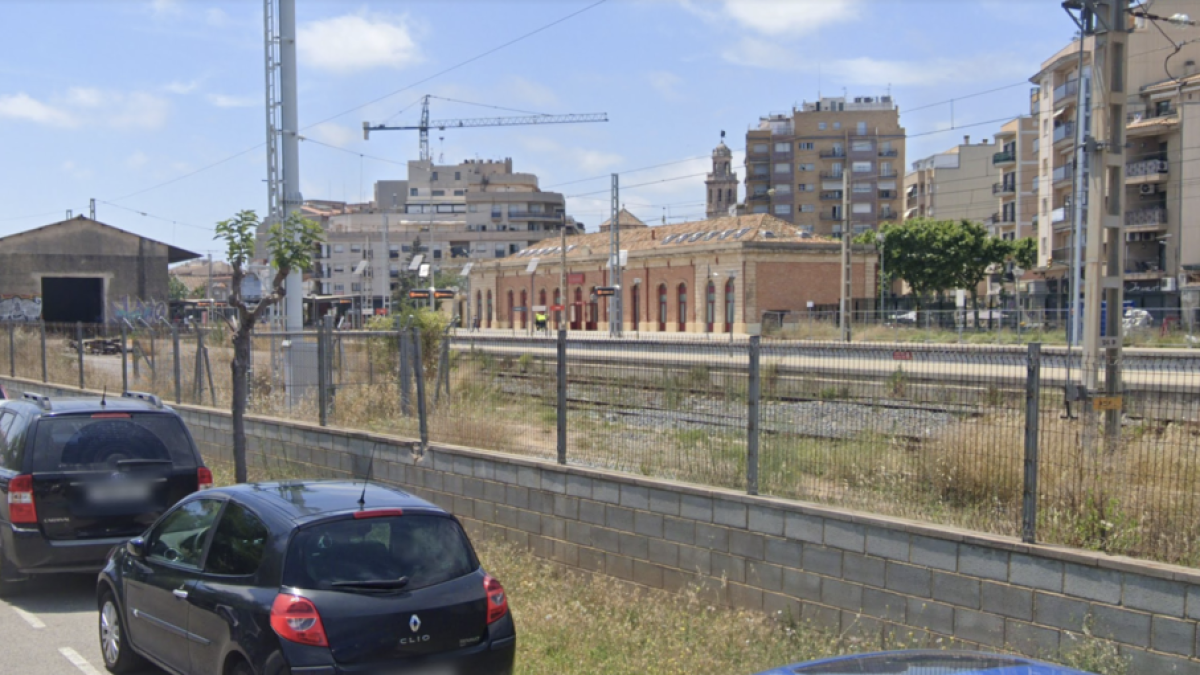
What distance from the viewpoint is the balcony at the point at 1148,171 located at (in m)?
51.6

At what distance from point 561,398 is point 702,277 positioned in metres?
52.5

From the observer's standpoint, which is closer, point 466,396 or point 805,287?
point 466,396

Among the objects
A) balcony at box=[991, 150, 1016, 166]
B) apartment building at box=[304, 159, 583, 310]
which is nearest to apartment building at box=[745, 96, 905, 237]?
apartment building at box=[304, 159, 583, 310]

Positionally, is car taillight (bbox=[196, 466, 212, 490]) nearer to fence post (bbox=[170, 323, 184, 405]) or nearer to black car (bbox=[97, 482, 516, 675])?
black car (bbox=[97, 482, 516, 675])

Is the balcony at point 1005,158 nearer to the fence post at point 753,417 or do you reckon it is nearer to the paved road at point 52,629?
the fence post at point 753,417

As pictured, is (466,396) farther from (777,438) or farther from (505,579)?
(777,438)

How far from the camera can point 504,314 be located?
82.1 m

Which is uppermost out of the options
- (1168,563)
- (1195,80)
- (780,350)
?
(1195,80)

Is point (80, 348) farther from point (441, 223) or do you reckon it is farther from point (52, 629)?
point (441, 223)

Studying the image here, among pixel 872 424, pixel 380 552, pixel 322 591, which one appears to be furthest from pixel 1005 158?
pixel 322 591

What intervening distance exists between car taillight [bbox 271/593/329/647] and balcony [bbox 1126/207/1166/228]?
54.6 metres

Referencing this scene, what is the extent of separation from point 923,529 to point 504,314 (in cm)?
7536

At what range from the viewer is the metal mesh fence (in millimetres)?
6926

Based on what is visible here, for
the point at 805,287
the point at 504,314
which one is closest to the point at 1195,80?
the point at 805,287
